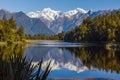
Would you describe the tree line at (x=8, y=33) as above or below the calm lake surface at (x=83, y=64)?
above

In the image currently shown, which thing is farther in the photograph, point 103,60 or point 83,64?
point 103,60

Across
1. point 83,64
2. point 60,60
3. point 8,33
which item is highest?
point 8,33

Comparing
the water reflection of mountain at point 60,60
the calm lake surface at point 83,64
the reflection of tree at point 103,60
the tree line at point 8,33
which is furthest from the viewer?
the tree line at point 8,33

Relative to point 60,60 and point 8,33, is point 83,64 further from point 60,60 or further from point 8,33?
point 8,33

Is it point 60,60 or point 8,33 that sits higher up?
point 8,33

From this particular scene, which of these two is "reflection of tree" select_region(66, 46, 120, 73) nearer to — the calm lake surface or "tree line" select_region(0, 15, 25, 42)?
the calm lake surface

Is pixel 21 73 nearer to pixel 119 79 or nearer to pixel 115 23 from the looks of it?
pixel 119 79

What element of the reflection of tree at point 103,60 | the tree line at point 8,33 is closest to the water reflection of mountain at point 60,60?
the reflection of tree at point 103,60

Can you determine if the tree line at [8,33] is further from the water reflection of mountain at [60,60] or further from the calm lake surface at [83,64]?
the calm lake surface at [83,64]

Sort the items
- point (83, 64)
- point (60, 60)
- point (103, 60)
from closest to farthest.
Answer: point (83, 64) < point (103, 60) < point (60, 60)

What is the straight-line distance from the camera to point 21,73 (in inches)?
446

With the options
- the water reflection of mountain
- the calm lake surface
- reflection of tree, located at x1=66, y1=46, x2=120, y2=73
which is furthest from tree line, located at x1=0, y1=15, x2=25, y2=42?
reflection of tree, located at x1=66, y1=46, x2=120, y2=73

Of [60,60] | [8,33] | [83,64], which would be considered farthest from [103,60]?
[8,33]

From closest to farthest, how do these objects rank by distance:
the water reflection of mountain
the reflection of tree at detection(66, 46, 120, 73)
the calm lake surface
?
the calm lake surface, the reflection of tree at detection(66, 46, 120, 73), the water reflection of mountain
